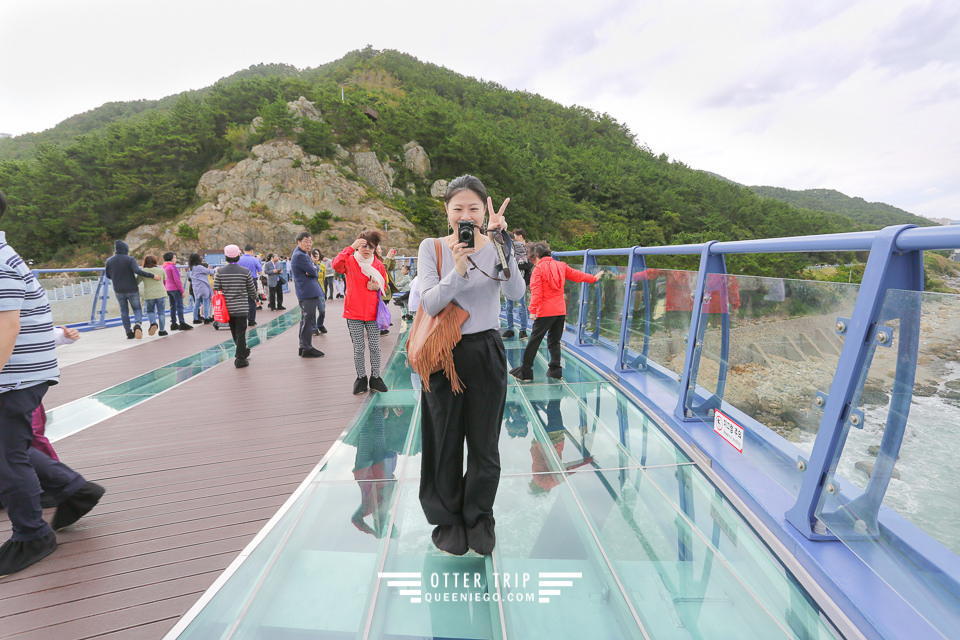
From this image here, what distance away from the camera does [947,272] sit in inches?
66.7

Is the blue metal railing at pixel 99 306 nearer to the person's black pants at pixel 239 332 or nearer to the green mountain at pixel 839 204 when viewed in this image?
the person's black pants at pixel 239 332

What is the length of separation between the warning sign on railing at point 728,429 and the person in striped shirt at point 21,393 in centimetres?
372

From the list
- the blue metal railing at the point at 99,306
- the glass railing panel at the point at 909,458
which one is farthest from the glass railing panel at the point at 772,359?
the blue metal railing at the point at 99,306

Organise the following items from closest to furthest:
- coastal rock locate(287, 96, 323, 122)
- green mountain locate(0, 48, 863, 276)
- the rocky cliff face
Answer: the rocky cliff face → green mountain locate(0, 48, 863, 276) → coastal rock locate(287, 96, 323, 122)

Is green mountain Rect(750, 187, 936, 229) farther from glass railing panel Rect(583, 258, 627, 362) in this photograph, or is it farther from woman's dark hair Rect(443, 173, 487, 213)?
woman's dark hair Rect(443, 173, 487, 213)

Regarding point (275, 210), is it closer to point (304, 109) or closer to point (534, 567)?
point (304, 109)

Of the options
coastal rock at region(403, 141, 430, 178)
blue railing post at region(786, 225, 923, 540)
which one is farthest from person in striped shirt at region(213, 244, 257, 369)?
coastal rock at region(403, 141, 430, 178)

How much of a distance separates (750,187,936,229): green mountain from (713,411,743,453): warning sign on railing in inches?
4235

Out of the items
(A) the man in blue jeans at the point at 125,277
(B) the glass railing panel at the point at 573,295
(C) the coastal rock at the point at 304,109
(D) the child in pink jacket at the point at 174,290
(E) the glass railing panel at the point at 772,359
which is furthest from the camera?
(C) the coastal rock at the point at 304,109

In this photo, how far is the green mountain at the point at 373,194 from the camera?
52.0m

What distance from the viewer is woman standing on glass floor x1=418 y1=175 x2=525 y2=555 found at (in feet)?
6.18

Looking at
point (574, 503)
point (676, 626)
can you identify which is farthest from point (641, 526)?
point (676, 626)

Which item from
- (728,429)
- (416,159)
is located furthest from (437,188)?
(728,429)

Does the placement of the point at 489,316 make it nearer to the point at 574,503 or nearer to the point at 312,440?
the point at 574,503
